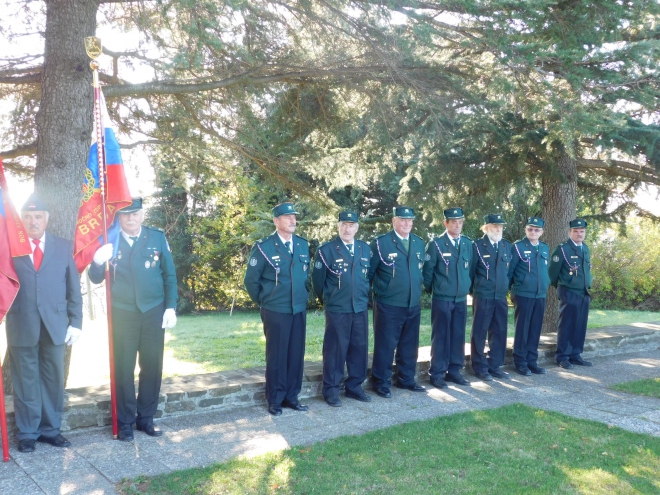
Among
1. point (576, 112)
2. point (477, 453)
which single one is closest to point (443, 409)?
point (477, 453)

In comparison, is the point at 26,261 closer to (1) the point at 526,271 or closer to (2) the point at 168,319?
(2) the point at 168,319

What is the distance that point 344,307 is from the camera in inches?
250

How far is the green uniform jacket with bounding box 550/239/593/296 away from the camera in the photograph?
8586 mm

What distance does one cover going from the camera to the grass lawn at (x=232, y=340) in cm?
970

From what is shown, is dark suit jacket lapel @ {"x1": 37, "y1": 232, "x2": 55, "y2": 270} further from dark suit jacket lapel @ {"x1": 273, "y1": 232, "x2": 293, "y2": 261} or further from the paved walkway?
dark suit jacket lapel @ {"x1": 273, "y1": 232, "x2": 293, "y2": 261}

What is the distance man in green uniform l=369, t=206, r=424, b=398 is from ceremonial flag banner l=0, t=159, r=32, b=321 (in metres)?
3.54

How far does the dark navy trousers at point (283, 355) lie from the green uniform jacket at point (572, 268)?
14.3 feet

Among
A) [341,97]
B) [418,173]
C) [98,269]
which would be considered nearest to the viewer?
[98,269]

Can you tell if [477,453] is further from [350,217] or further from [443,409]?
[350,217]

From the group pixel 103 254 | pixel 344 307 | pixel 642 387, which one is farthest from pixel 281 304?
pixel 642 387

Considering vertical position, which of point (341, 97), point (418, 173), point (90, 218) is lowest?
point (90, 218)

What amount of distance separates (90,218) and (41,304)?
836mm

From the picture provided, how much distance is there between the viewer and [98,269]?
511 centimetres

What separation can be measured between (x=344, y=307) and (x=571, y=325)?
152 inches
